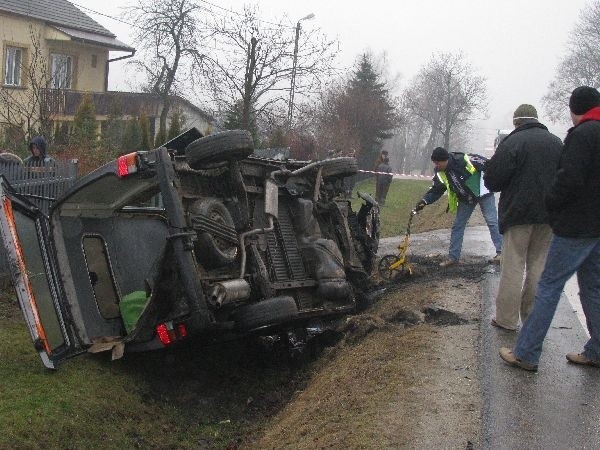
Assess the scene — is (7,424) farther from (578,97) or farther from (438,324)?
(578,97)

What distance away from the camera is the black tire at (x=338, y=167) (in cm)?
784

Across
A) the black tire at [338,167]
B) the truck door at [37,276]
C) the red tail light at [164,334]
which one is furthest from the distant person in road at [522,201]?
the truck door at [37,276]

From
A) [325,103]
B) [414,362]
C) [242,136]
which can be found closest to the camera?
[414,362]

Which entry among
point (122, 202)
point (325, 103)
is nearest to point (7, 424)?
point (122, 202)

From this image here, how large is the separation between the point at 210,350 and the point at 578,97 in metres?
3.91

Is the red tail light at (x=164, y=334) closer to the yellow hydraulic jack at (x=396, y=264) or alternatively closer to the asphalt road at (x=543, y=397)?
the asphalt road at (x=543, y=397)

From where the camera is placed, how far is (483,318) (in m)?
6.84

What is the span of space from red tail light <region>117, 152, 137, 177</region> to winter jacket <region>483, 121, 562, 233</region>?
9.31 ft

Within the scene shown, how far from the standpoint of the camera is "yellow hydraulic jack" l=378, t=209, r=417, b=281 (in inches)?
370

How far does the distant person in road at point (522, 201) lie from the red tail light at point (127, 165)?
9.30 ft

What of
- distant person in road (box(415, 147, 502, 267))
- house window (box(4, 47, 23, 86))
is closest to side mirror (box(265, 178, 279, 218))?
distant person in road (box(415, 147, 502, 267))

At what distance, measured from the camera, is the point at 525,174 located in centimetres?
604

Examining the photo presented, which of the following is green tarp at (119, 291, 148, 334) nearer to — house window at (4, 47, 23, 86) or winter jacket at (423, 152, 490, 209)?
winter jacket at (423, 152, 490, 209)

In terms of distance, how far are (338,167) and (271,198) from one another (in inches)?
55.2
